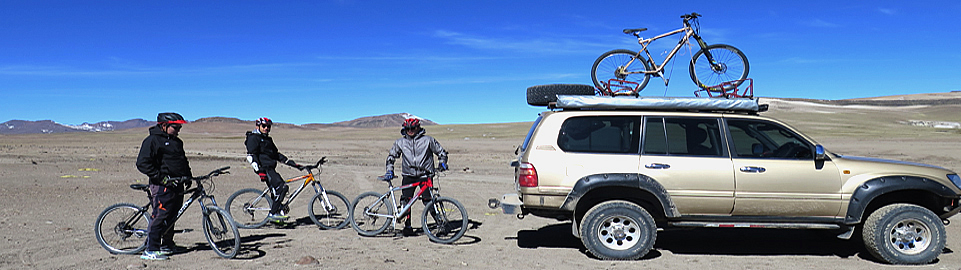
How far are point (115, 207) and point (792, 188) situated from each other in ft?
25.2

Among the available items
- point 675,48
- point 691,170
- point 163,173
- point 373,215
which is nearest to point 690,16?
point 675,48

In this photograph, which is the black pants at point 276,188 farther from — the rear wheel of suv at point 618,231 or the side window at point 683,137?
the side window at point 683,137

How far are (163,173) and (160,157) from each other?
18cm

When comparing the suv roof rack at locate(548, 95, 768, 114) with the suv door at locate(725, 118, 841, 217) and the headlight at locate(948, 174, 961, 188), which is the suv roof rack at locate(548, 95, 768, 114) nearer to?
the suv door at locate(725, 118, 841, 217)

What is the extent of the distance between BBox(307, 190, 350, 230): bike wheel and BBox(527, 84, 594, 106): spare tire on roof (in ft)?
10.5

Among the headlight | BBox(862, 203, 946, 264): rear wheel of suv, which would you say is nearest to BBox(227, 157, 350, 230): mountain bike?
BBox(862, 203, 946, 264): rear wheel of suv

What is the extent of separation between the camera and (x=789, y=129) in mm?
7090

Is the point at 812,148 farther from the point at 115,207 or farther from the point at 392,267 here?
the point at 115,207

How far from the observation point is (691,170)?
274 inches

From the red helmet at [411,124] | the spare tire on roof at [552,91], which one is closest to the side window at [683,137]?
the spare tire on roof at [552,91]

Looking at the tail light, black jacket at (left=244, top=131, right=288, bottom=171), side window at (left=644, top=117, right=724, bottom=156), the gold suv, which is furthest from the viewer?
black jacket at (left=244, top=131, right=288, bottom=171)

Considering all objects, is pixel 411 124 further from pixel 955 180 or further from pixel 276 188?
pixel 955 180

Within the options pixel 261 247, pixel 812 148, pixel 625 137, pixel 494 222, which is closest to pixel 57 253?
pixel 261 247

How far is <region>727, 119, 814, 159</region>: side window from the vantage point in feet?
23.2
